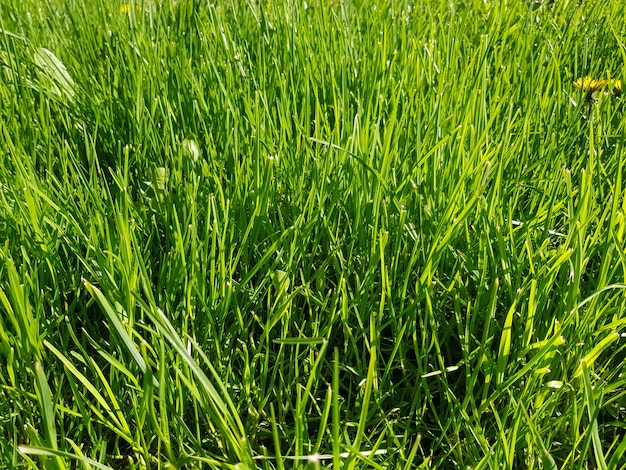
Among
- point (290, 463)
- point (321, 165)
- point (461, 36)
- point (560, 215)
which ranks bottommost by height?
point (290, 463)

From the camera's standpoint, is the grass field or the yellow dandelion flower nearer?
the grass field

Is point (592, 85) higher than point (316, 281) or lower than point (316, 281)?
higher

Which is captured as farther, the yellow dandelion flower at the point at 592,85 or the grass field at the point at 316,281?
the yellow dandelion flower at the point at 592,85

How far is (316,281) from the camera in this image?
36.6 inches

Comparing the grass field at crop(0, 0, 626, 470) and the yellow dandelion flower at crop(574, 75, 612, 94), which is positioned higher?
the yellow dandelion flower at crop(574, 75, 612, 94)

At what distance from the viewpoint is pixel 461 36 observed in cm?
160

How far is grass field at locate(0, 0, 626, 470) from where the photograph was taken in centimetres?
72

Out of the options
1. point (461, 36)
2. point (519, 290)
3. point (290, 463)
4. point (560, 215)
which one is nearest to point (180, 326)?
point (290, 463)

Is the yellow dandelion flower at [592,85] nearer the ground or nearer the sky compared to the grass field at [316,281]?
nearer the sky

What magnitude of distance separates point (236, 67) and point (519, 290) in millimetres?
910

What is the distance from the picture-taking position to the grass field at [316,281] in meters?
0.72

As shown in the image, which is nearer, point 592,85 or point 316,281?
point 316,281

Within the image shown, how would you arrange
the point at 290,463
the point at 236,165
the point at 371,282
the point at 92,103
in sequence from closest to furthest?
the point at 290,463 → the point at 371,282 → the point at 236,165 → the point at 92,103

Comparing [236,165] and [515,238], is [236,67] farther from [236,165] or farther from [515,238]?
[515,238]
